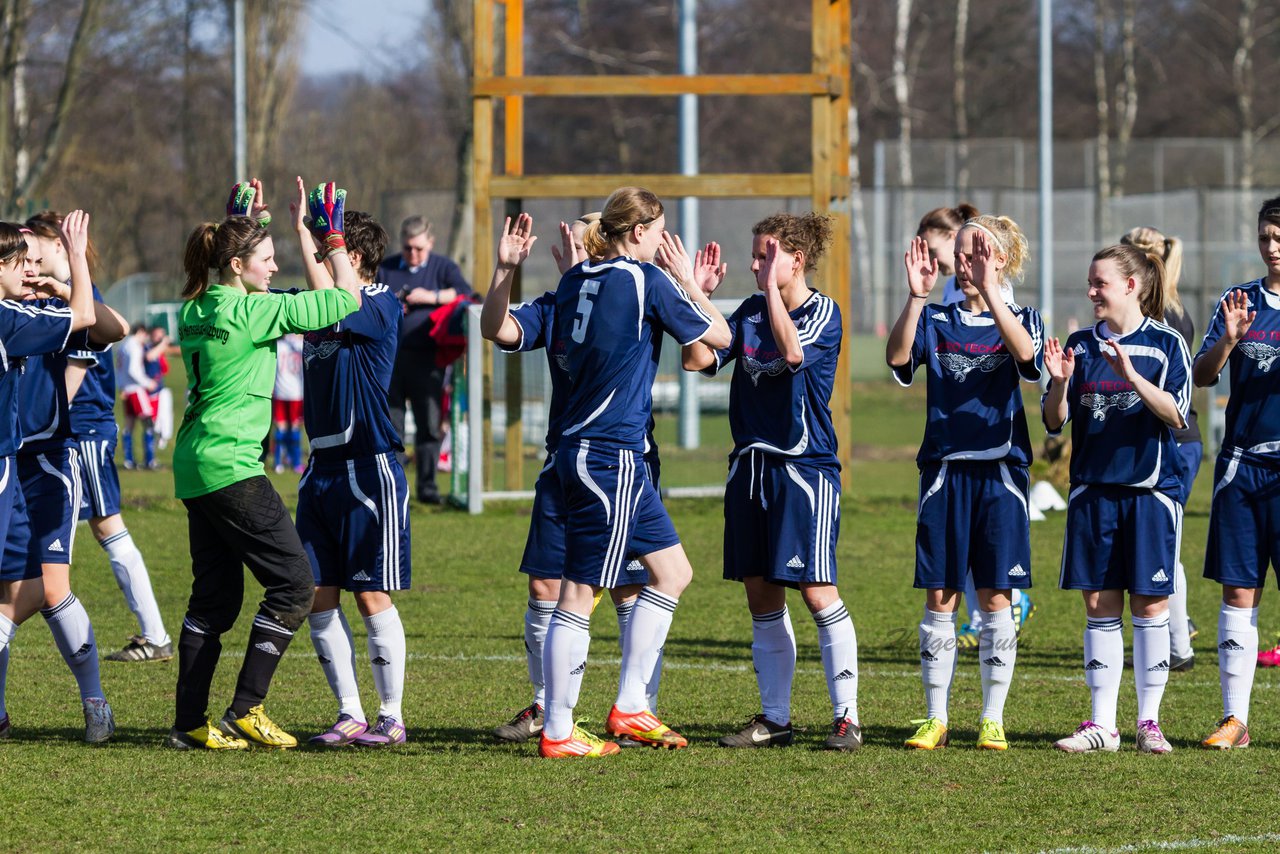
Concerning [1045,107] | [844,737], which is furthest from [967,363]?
[1045,107]

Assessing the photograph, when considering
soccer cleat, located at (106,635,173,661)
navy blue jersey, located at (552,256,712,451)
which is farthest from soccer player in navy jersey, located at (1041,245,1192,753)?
soccer cleat, located at (106,635,173,661)

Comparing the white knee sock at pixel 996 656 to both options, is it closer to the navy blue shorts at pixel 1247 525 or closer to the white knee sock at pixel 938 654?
the white knee sock at pixel 938 654

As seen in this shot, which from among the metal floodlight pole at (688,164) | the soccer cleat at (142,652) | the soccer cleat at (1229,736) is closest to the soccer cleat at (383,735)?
the soccer cleat at (142,652)

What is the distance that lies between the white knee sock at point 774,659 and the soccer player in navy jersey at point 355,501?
131 cm

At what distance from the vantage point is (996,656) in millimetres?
6113

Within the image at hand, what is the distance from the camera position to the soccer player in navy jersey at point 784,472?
597 cm

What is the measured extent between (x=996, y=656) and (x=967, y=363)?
1.08 m

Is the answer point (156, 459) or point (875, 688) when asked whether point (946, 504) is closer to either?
point (875, 688)

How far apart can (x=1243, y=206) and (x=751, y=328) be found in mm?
32391

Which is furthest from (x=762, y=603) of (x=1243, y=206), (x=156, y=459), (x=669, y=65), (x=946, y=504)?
(x=669, y=65)

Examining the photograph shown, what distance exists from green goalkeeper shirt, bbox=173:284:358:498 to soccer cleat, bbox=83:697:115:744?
978 millimetres

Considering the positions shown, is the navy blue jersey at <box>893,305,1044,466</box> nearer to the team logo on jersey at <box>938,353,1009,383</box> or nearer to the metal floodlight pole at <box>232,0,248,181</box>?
the team logo on jersey at <box>938,353,1009,383</box>

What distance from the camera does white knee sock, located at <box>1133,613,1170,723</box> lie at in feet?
20.2

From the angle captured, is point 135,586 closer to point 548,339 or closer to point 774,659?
point 548,339
